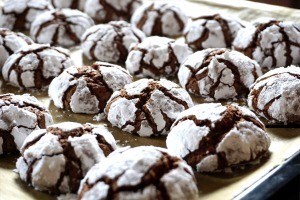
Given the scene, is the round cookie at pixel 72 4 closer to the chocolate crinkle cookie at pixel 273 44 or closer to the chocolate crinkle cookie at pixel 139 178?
the chocolate crinkle cookie at pixel 273 44

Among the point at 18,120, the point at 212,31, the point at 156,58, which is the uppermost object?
the point at 212,31

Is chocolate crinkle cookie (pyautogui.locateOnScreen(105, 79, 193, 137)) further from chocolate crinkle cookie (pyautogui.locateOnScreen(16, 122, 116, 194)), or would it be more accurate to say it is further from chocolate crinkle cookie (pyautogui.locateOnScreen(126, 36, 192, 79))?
chocolate crinkle cookie (pyautogui.locateOnScreen(126, 36, 192, 79))

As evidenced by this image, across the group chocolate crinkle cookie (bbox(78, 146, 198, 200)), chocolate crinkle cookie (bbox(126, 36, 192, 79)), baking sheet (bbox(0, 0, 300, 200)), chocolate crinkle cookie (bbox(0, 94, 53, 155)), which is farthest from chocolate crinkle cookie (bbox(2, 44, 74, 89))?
chocolate crinkle cookie (bbox(78, 146, 198, 200))

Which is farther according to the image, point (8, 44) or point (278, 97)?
point (8, 44)

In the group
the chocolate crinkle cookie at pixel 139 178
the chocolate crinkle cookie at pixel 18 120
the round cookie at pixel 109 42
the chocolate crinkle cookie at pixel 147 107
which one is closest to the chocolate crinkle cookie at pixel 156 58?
the round cookie at pixel 109 42

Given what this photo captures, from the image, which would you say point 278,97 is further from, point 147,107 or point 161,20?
point 161,20

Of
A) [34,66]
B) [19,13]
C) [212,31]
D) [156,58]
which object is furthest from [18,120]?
[19,13]
